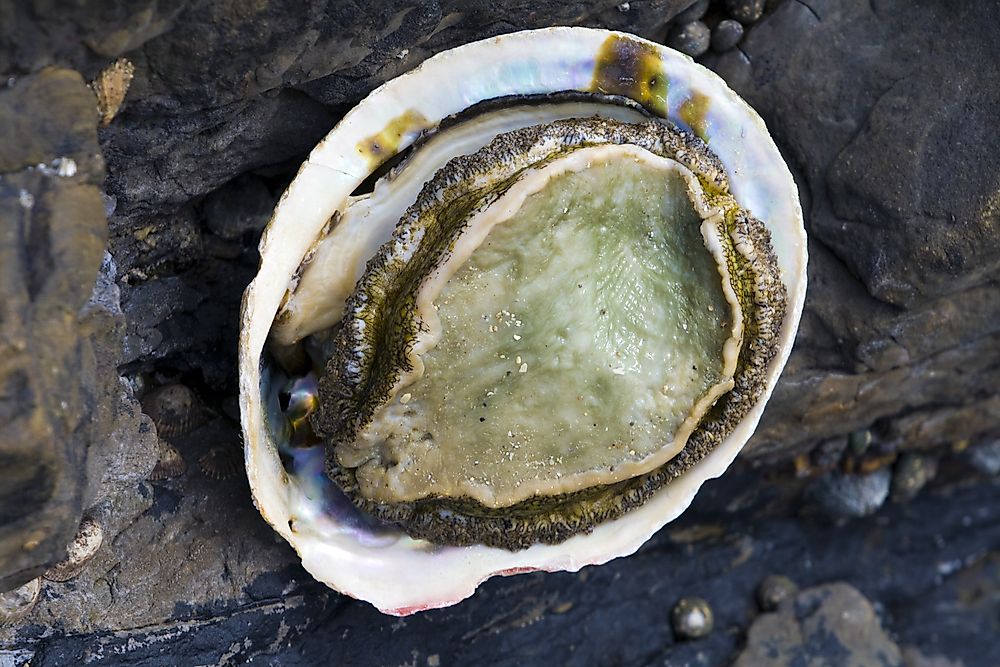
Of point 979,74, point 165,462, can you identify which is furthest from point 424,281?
→ point 979,74

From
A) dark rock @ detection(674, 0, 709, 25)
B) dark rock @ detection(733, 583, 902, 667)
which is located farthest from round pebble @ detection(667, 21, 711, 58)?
dark rock @ detection(733, 583, 902, 667)

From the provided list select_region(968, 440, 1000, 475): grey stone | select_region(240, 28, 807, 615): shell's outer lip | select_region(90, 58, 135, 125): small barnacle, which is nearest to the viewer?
select_region(90, 58, 135, 125): small barnacle

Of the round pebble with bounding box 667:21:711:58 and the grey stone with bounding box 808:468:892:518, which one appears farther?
the grey stone with bounding box 808:468:892:518

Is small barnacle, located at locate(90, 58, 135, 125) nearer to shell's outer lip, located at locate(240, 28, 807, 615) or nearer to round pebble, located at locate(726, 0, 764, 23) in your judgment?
shell's outer lip, located at locate(240, 28, 807, 615)

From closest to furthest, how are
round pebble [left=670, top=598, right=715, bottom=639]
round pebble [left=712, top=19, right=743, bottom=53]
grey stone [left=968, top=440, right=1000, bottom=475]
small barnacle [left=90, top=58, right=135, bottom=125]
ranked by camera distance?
small barnacle [left=90, top=58, right=135, bottom=125]
round pebble [left=712, top=19, right=743, bottom=53]
round pebble [left=670, top=598, right=715, bottom=639]
grey stone [left=968, top=440, right=1000, bottom=475]

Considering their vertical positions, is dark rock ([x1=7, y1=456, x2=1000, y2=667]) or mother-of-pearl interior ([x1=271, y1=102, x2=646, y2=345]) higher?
mother-of-pearl interior ([x1=271, y1=102, x2=646, y2=345])

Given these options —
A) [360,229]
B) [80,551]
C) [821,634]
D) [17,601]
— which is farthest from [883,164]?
[17,601]
